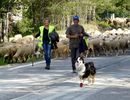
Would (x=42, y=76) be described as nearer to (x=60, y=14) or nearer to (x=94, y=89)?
(x=94, y=89)

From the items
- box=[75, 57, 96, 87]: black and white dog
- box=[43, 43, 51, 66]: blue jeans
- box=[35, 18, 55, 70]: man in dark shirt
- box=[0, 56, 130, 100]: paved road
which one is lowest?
box=[0, 56, 130, 100]: paved road

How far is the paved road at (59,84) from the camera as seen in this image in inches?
477

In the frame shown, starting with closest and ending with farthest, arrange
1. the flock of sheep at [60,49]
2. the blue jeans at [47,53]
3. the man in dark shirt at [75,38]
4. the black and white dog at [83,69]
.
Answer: the black and white dog at [83,69] → the man in dark shirt at [75,38] → the blue jeans at [47,53] → the flock of sheep at [60,49]

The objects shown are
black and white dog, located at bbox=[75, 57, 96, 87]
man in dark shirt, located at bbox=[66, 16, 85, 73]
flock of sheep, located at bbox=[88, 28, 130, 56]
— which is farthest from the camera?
flock of sheep, located at bbox=[88, 28, 130, 56]

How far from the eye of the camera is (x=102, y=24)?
6400cm

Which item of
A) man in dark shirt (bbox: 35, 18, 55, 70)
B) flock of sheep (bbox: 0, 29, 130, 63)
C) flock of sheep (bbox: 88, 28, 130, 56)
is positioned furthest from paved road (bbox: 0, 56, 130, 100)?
flock of sheep (bbox: 88, 28, 130, 56)

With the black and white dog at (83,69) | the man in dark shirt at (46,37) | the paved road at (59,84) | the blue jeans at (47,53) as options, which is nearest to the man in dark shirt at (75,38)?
the paved road at (59,84)

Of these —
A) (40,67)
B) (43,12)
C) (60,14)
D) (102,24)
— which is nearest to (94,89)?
(40,67)

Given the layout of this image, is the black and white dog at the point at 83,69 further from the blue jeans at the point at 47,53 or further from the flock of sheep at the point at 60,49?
the flock of sheep at the point at 60,49

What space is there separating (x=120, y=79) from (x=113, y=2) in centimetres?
5428

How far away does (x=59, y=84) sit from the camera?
14344 millimetres

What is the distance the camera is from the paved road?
1212 centimetres

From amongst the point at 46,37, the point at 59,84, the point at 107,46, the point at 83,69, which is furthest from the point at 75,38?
the point at 107,46

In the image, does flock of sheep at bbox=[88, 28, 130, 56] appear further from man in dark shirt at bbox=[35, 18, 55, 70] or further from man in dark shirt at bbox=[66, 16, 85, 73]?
man in dark shirt at bbox=[66, 16, 85, 73]
